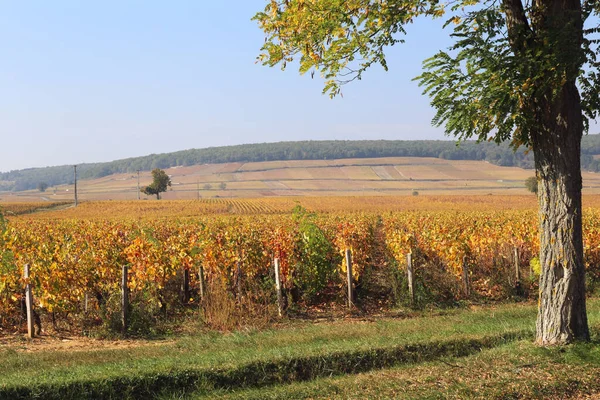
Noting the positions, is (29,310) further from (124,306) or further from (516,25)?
(516,25)

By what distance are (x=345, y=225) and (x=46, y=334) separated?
8.76 meters

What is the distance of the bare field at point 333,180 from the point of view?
454 feet

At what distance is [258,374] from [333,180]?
152m

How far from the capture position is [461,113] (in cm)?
781

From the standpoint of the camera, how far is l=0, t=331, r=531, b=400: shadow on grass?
7.48 m

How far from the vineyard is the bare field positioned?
10754 cm

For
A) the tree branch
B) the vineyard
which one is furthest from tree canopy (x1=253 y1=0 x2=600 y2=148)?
the vineyard

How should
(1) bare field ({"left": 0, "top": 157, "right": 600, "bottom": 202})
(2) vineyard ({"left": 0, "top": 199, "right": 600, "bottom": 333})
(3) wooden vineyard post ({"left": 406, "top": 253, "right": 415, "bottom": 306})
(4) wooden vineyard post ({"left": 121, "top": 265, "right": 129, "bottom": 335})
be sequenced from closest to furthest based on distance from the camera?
(4) wooden vineyard post ({"left": 121, "top": 265, "right": 129, "bottom": 335}), (2) vineyard ({"left": 0, "top": 199, "right": 600, "bottom": 333}), (3) wooden vineyard post ({"left": 406, "top": 253, "right": 415, "bottom": 306}), (1) bare field ({"left": 0, "top": 157, "right": 600, "bottom": 202})

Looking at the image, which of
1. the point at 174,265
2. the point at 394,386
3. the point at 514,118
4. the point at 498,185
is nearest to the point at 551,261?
the point at 514,118

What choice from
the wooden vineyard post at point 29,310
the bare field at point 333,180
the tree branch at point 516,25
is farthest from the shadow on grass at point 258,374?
the bare field at point 333,180

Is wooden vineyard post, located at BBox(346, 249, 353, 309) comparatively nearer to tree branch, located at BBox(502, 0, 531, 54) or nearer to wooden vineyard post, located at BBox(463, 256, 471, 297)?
wooden vineyard post, located at BBox(463, 256, 471, 297)

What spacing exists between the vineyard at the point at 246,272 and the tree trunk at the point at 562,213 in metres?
6.42

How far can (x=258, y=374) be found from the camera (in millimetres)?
8203

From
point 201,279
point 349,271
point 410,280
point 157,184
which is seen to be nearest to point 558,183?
point 410,280
